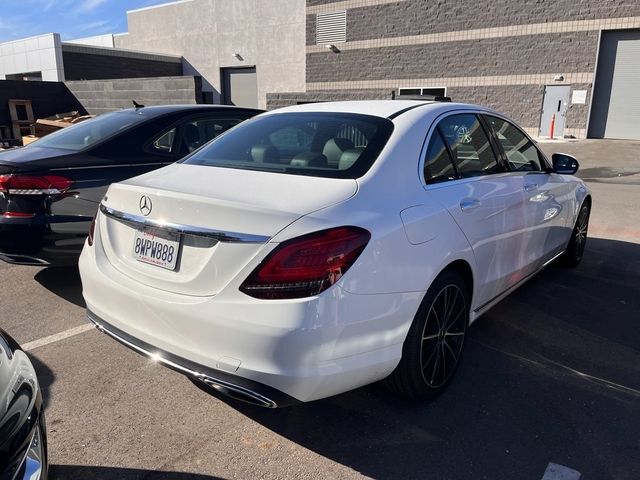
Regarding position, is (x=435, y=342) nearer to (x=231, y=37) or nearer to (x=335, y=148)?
(x=335, y=148)

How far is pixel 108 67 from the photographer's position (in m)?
31.9

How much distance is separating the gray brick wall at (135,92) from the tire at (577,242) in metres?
12.8

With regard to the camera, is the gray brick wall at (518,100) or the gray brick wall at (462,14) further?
the gray brick wall at (518,100)

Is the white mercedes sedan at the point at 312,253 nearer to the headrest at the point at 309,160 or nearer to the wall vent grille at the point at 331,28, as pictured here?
the headrest at the point at 309,160

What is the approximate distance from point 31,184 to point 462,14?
23.2 m

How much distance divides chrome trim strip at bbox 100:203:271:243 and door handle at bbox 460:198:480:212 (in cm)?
133

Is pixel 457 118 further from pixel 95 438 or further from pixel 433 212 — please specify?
pixel 95 438

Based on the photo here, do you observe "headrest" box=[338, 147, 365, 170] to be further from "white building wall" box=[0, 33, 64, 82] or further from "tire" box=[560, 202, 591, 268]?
"white building wall" box=[0, 33, 64, 82]

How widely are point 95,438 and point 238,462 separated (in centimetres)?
76

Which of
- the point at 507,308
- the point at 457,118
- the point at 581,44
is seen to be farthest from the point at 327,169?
the point at 581,44

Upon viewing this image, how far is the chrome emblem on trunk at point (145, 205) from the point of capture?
2.53 m

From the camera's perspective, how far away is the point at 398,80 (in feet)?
84.9

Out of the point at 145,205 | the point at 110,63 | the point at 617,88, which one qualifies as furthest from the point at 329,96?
the point at 145,205

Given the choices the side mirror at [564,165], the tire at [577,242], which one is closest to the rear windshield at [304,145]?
the side mirror at [564,165]
